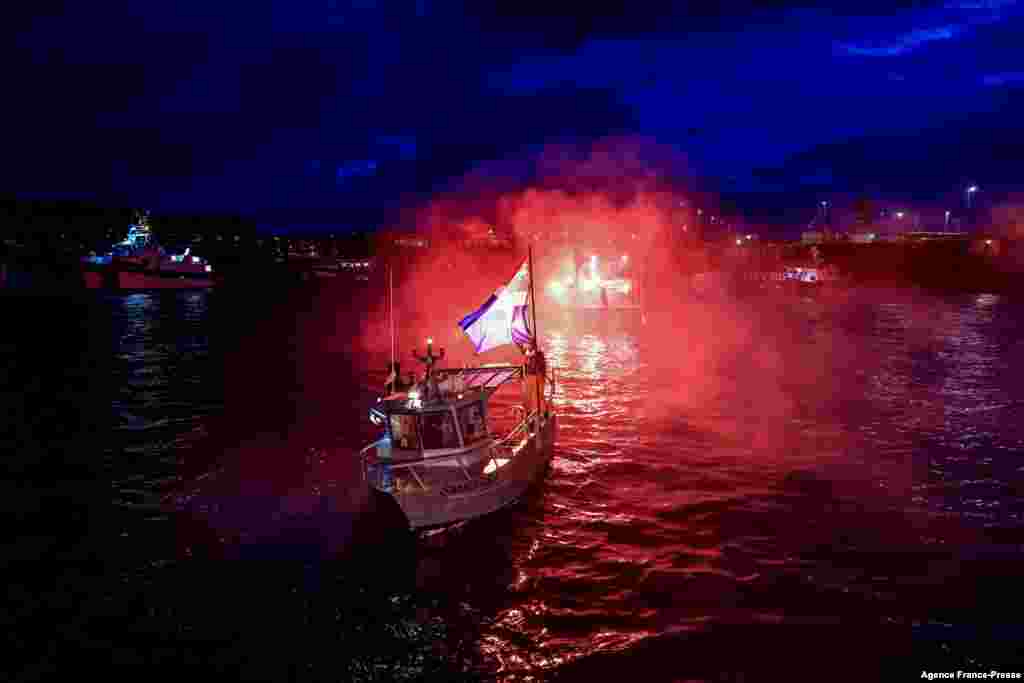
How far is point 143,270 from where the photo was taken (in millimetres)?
113062

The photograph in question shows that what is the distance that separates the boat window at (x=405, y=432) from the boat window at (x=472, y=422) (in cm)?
122

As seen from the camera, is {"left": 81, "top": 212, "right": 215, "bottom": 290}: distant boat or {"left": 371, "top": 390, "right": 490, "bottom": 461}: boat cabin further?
{"left": 81, "top": 212, "right": 215, "bottom": 290}: distant boat

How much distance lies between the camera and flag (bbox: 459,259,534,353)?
57.5 ft

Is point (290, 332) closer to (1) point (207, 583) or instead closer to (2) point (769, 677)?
(1) point (207, 583)

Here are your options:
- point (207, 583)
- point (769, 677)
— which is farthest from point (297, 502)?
point (769, 677)

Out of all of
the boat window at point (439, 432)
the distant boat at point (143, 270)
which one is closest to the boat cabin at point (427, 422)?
the boat window at point (439, 432)

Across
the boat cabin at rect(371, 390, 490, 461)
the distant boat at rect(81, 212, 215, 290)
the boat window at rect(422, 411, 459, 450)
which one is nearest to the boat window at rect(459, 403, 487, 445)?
the boat cabin at rect(371, 390, 490, 461)

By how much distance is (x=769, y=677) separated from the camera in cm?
1106

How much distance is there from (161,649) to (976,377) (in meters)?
41.3

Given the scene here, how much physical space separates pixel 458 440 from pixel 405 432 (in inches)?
54.3

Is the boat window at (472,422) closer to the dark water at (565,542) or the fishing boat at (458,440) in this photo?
the fishing boat at (458,440)

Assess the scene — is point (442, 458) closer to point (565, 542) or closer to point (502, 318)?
point (565, 542)

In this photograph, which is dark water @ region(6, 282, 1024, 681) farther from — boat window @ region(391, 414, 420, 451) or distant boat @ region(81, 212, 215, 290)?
distant boat @ region(81, 212, 215, 290)

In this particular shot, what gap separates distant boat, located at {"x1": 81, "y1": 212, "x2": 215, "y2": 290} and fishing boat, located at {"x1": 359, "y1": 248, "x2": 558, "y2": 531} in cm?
11403
